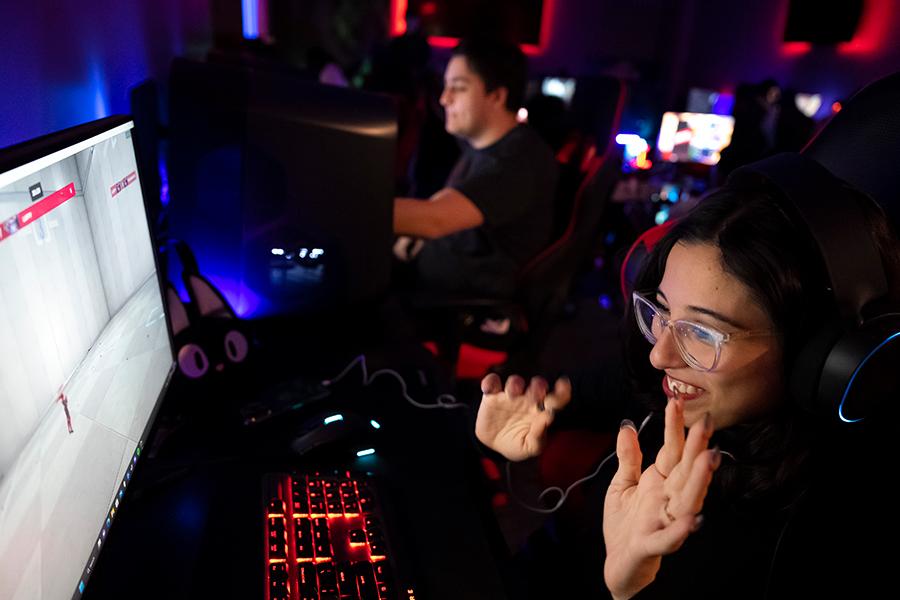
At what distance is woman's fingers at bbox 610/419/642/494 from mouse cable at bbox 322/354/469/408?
47cm

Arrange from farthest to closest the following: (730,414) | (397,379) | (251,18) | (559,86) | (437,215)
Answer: (559,86), (251,18), (437,215), (397,379), (730,414)

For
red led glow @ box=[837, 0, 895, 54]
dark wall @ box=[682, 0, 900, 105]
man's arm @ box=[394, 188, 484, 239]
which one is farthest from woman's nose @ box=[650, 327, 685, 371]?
red led glow @ box=[837, 0, 895, 54]

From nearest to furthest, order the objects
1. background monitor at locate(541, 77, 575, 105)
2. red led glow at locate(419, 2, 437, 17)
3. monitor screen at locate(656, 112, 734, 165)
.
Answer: monitor screen at locate(656, 112, 734, 165), background monitor at locate(541, 77, 575, 105), red led glow at locate(419, 2, 437, 17)

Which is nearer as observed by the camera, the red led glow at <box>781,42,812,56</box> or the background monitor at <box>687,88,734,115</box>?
the background monitor at <box>687,88,734,115</box>

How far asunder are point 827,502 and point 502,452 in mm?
389

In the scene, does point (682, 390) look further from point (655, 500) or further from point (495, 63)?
point (495, 63)

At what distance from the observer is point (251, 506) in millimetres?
834

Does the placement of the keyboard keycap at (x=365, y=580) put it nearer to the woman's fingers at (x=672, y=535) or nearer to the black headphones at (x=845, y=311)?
the woman's fingers at (x=672, y=535)

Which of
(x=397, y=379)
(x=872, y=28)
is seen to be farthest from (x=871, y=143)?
(x=872, y=28)

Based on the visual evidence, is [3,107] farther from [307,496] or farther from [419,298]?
[419,298]

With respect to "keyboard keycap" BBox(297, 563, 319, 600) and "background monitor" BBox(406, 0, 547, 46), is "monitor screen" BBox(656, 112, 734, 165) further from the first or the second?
"keyboard keycap" BBox(297, 563, 319, 600)

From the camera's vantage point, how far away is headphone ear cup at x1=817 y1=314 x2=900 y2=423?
2.03 feet

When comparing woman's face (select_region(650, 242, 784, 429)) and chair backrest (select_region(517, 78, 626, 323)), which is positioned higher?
woman's face (select_region(650, 242, 784, 429))

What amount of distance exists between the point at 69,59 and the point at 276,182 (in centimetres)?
35
